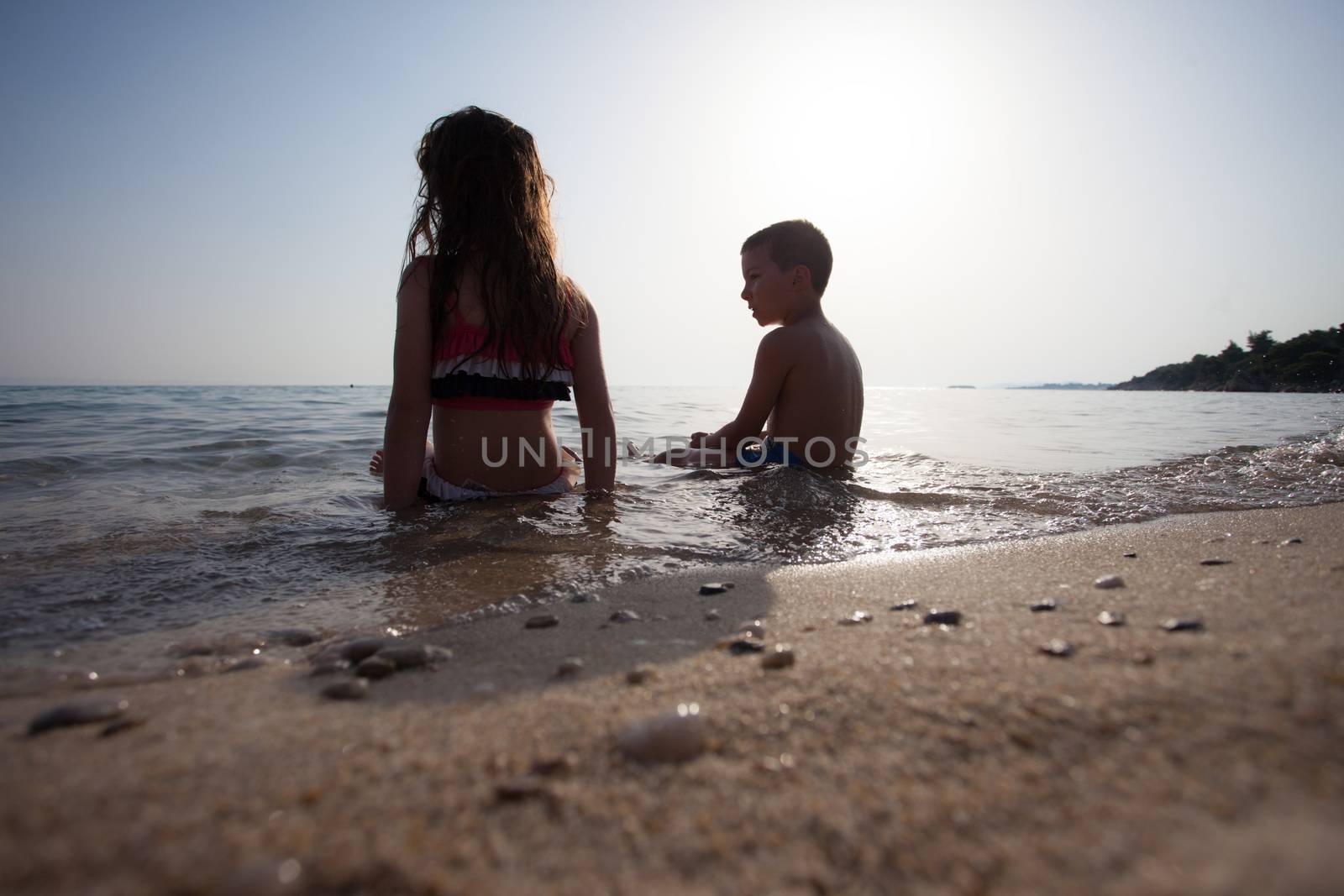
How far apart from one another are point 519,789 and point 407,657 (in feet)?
2.04

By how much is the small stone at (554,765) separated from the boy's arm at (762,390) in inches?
137

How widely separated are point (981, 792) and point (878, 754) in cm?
13

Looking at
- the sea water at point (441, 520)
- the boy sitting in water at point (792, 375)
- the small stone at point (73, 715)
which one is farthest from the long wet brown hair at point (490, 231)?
the small stone at point (73, 715)

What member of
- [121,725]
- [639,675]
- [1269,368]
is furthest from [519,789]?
[1269,368]

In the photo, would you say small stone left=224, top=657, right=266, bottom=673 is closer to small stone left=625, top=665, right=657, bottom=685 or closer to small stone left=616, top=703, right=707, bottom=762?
small stone left=625, top=665, right=657, bottom=685

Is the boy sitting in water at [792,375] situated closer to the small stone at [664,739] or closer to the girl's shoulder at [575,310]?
the girl's shoulder at [575,310]

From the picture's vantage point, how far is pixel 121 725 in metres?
1.02

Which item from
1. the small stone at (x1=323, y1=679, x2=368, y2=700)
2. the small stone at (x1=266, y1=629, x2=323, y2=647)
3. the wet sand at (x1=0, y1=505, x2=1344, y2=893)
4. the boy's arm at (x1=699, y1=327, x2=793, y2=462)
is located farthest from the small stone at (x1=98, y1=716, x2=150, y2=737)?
the boy's arm at (x1=699, y1=327, x2=793, y2=462)

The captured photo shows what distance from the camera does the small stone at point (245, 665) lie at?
4.50 feet

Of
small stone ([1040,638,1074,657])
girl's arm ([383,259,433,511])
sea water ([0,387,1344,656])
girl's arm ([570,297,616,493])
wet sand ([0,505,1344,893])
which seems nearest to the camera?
wet sand ([0,505,1344,893])

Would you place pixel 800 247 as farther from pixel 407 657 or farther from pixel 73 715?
pixel 73 715

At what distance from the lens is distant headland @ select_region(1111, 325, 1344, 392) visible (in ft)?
98.0

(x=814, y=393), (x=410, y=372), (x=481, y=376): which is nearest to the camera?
(x=410, y=372)

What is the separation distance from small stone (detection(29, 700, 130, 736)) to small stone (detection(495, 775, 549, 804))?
76 centimetres
